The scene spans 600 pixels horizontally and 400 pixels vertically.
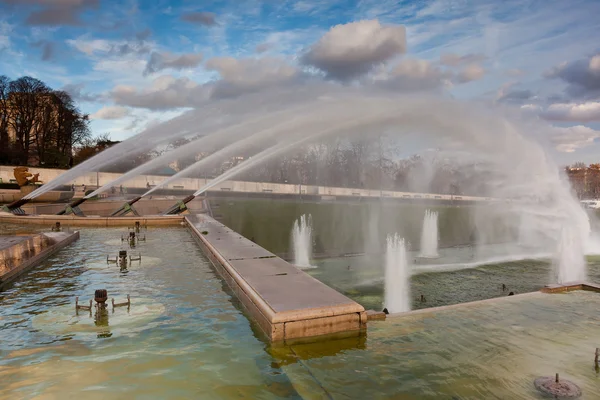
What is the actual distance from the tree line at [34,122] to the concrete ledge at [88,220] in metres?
42.8

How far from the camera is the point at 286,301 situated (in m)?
7.79

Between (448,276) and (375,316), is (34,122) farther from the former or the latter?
(375,316)

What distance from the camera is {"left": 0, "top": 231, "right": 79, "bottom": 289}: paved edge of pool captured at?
11.7 m

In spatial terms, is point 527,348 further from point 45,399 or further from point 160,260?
point 160,260

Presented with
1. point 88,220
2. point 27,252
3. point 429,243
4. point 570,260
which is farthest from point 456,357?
point 429,243

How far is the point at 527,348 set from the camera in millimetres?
7188

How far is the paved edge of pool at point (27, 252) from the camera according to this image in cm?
1169

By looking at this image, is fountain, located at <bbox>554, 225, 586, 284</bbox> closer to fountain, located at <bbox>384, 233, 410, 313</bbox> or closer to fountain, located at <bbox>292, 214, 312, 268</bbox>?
fountain, located at <bbox>384, 233, 410, 313</bbox>

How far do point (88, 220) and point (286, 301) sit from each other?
21439 mm

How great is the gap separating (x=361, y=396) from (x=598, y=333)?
5912mm

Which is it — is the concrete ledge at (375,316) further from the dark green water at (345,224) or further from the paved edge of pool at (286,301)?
the dark green water at (345,224)

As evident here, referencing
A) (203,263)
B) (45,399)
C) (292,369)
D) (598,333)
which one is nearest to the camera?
(45,399)

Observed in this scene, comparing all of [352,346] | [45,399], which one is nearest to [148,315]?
[45,399]

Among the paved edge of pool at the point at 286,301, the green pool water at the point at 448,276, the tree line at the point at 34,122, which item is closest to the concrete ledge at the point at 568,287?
the green pool water at the point at 448,276
